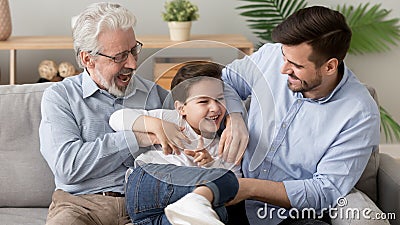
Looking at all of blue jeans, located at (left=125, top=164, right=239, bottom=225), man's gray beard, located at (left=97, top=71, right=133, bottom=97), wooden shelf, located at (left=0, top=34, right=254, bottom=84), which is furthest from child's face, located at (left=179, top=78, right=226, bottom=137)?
wooden shelf, located at (left=0, top=34, right=254, bottom=84)

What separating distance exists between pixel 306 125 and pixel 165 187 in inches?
20.2

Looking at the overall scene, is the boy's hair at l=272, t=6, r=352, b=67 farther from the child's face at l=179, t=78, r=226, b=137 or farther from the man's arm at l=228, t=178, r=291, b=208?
the man's arm at l=228, t=178, r=291, b=208

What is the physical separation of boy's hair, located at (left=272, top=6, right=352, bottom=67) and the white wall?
2.12 meters

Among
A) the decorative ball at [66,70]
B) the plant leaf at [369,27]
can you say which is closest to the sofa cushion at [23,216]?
the decorative ball at [66,70]

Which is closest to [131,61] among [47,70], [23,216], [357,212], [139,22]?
[23,216]

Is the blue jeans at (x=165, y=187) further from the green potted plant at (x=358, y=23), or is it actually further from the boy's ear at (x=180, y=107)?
the green potted plant at (x=358, y=23)

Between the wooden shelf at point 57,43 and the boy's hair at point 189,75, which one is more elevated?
the boy's hair at point 189,75

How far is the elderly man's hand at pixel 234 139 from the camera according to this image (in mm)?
2236

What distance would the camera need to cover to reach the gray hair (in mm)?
2494

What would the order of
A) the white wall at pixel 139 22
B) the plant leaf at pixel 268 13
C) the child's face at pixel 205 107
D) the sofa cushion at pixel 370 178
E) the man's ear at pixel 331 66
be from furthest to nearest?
the white wall at pixel 139 22 < the plant leaf at pixel 268 13 < the sofa cushion at pixel 370 178 < the man's ear at pixel 331 66 < the child's face at pixel 205 107

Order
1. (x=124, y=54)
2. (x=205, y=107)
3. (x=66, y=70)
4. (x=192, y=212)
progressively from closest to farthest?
(x=192, y=212)
(x=205, y=107)
(x=124, y=54)
(x=66, y=70)

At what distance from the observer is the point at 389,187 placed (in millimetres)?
2541

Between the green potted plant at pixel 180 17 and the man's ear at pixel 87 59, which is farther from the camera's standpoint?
the green potted plant at pixel 180 17

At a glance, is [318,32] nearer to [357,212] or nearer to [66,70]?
[357,212]
